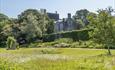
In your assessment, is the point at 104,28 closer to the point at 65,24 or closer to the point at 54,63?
the point at 54,63

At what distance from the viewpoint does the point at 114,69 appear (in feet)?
40.8

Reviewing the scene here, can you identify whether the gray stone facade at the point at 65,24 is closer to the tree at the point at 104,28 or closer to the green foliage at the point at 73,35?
the green foliage at the point at 73,35

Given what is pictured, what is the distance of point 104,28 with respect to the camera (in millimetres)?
41969

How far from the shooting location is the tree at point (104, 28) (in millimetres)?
41812

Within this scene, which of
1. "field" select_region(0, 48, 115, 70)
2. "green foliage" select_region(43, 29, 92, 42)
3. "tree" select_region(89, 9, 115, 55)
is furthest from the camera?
"green foliage" select_region(43, 29, 92, 42)

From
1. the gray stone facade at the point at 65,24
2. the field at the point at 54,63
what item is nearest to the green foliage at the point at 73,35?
the gray stone facade at the point at 65,24

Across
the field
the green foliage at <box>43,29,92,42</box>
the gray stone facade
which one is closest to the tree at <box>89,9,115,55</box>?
the field

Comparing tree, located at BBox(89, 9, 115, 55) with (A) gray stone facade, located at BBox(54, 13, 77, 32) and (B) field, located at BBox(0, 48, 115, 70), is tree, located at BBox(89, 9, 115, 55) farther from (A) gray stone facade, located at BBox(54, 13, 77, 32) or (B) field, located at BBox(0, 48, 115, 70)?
(A) gray stone facade, located at BBox(54, 13, 77, 32)

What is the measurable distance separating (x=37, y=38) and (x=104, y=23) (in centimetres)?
5225

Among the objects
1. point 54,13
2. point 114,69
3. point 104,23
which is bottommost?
point 114,69

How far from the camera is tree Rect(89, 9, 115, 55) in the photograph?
137ft

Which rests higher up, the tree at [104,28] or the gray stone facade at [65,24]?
the gray stone facade at [65,24]

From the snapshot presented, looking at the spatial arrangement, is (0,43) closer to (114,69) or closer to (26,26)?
(26,26)

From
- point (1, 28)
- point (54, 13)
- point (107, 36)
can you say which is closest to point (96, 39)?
point (107, 36)
